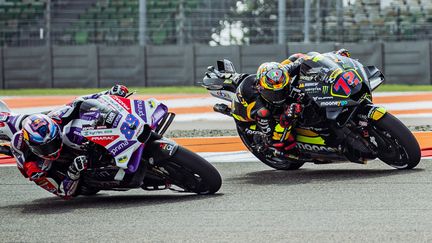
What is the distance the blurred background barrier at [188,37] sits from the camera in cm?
2186

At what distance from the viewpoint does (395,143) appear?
27.6ft

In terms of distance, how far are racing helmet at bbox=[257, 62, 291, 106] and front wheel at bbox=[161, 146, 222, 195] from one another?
1.40 meters

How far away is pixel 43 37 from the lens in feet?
77.8

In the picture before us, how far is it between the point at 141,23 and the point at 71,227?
654 inches

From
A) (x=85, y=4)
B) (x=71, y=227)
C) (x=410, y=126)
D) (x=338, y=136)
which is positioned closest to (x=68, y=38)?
(x=85, y=4)

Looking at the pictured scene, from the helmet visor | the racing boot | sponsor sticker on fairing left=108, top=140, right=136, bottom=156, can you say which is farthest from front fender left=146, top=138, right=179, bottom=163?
the racing boot

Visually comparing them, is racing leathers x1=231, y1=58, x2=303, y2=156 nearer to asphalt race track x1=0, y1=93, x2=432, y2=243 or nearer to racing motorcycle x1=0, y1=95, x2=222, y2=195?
asphalt race track x1=0, y1=93, x2=432, y2=243

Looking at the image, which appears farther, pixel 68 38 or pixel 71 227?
pixel 68 38

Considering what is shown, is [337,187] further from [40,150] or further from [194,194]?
[40,150]

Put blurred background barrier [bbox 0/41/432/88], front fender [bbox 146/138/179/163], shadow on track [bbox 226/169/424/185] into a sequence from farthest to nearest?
1. blurred background barrier [bbox 0/41/432/88]
2. shadow on track [bbox 226/169/424/185]
3. front fender [bbox 146/138/179/163]

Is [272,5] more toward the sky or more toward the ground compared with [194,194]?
more toward the sky

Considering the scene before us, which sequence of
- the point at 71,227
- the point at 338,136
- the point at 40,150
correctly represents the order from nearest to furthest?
the point at 71,227 < the point at 40,150 < the point at 338,136

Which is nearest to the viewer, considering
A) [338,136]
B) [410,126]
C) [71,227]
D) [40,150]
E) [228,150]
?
[71,227]

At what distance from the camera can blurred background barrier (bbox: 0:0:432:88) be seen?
2186 centimetres
